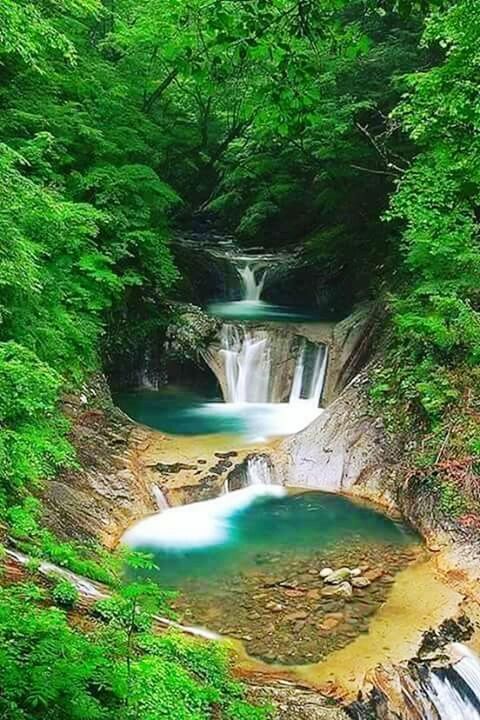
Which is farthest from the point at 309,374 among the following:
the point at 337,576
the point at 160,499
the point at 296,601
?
the point at 296,601

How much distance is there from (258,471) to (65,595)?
5.06 meters

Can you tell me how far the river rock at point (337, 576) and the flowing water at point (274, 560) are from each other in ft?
0.38

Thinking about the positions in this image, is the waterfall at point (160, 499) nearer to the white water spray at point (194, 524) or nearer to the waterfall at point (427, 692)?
the white water spray at point (194, 524)

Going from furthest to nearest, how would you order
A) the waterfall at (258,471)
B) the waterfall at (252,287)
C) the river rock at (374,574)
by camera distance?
the waterfall at (252,287)
the waterfall at (258,471)
the river rock at (374,574)

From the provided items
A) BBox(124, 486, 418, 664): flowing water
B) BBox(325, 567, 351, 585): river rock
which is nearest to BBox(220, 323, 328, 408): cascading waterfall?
BBox(124, 486, 418, 664): flowing water

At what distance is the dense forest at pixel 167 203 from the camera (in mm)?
3055

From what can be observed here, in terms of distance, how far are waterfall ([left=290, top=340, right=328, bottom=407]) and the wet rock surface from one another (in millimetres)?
5223

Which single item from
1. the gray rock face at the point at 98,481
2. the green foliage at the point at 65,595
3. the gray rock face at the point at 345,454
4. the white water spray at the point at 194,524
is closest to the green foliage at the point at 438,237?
the gray rock face at the point at 345,454

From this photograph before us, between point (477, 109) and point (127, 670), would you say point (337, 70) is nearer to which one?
point (477, 109)

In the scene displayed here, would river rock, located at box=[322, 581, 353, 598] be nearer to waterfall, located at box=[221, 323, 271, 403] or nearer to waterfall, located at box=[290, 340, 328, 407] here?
waterfall, located at box=[290, 340, 328, 407]

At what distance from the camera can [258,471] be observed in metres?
9.64

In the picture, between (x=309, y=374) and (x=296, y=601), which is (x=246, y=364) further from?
(x=296, y=601)

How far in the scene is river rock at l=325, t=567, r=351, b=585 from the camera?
22.5 ft

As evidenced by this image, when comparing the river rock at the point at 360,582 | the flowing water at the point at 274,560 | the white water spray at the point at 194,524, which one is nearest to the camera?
the flowing water at the point at 274,560
